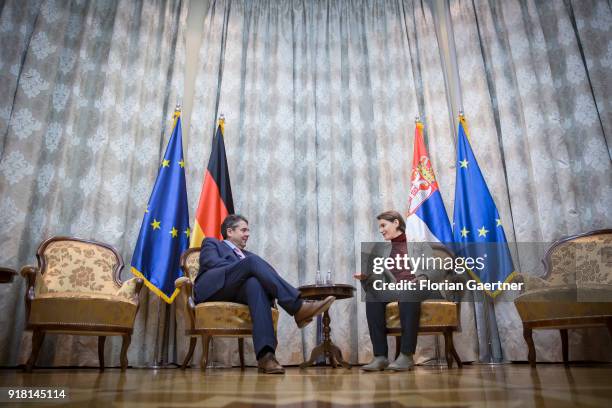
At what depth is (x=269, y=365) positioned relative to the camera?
2621mm

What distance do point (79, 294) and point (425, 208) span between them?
3.00m

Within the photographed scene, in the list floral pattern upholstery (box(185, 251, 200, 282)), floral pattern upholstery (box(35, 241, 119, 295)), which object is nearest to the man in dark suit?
floral pattern upholstery (box(185, 251, 200, 282))

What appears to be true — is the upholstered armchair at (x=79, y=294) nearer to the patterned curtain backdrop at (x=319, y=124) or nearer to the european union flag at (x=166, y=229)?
the european union flag at (x=166, y=229)

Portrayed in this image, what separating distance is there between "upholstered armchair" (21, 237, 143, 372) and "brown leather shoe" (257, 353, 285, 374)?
1.29 metres

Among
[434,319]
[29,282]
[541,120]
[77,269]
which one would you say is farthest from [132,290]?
[541,120]

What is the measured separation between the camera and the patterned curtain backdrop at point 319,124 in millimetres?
4602

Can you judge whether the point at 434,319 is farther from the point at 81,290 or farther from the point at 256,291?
the point at 81,290

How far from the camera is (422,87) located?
512 cm

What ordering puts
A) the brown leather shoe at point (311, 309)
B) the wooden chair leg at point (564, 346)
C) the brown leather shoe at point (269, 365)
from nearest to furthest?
1. the brown leather shoe at point (269, 365)
2. the brown leather shoe at point (311, 309)
3. the wooden chair leg at point (564, 346)

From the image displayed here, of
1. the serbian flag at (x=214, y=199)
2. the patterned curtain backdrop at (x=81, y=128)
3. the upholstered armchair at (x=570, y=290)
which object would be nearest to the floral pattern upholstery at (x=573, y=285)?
the upholstered armchair at (x=570, y=290)

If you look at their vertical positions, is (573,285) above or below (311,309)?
above

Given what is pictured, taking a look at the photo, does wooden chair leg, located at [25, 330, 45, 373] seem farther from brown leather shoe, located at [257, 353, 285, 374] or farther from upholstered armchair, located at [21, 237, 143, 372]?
brown leather shoe, located at [257, 353, 285, 374]

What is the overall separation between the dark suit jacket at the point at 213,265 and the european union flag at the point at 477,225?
7.08 feet

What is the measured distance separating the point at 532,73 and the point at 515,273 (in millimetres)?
2041
